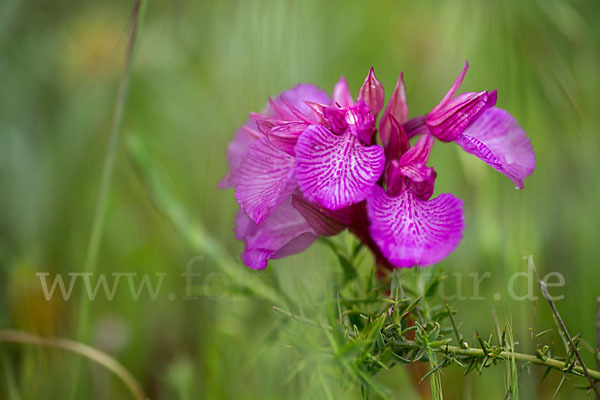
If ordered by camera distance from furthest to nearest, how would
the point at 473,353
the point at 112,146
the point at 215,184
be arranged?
the point at 215,184
the point at 112,146
the point at 473,353

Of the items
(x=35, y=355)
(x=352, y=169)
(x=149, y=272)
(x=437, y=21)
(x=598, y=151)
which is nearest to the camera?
(x=352, y=169)

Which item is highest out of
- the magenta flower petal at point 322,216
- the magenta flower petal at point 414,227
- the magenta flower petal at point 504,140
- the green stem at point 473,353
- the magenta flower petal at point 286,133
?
the magenta flower petal at point 286,133

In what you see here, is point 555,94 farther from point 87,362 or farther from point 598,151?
point 87,362

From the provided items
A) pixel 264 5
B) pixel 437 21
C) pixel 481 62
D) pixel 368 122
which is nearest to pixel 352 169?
pixel 368 122

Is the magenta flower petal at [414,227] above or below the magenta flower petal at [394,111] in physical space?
below

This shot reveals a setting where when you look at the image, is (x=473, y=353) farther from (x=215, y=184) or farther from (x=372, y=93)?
(x=215, y=184)

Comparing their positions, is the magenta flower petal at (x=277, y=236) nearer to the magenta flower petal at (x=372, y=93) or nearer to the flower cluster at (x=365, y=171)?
the flower cluster at (x=365, y=171)

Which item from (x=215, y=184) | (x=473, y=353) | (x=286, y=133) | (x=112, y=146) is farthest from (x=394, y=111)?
(x=215, y=184)

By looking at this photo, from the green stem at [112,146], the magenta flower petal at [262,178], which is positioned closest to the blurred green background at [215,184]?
the green stem at [112,146]
